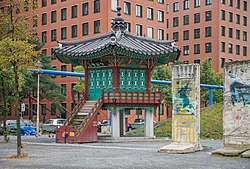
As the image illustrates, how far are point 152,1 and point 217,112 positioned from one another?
132ft

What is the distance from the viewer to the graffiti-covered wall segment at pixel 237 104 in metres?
22.8

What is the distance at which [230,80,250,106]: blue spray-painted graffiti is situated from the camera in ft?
75.0

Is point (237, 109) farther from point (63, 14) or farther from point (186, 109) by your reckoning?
point (63, 14)

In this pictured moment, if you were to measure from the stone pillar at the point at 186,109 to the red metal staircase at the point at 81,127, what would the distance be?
9.72 meters

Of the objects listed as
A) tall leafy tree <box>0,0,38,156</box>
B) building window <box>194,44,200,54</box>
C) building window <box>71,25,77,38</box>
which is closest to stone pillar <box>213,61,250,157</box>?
tall leafy tree <box>0,0,38,156</box>

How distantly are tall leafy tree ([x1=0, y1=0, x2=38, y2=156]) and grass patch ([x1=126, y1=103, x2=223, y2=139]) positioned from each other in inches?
760

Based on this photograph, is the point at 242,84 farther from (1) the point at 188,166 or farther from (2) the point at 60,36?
(2) the point at 60,36

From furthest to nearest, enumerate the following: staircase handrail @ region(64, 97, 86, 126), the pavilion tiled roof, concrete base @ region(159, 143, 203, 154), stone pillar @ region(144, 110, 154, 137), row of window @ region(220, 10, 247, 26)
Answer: row of window @ region(220, 10, 247, 26)
stone pillar @ region(144, 110, 154, 137)
the pavilion tiled roof
staircase handrail @ region(64, 97, 86, 126)
concrete base @ region(159, 143, 203, 154)

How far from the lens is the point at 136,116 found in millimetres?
75125

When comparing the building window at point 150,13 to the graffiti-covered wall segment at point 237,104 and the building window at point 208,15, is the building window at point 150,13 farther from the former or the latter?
the graffiti-covered wall segment at point 237,104

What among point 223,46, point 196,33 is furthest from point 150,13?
point 223,46

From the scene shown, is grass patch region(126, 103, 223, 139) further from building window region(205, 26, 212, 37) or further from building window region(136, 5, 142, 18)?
building window region(205, 26, 212, 37)

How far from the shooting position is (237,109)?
23.1 metres

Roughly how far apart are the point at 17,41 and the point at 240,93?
10.3 m
